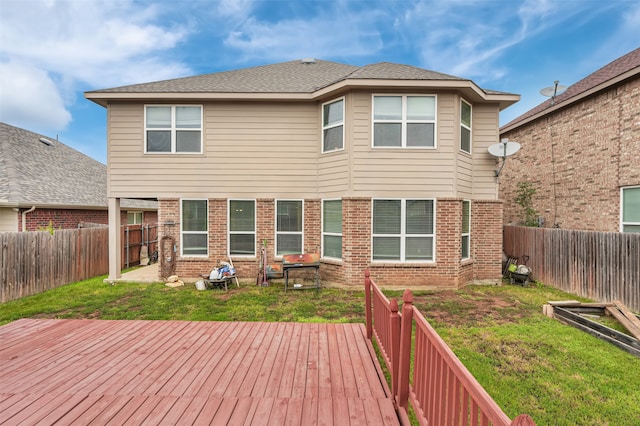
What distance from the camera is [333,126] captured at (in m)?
8.27

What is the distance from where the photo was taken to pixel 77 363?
3400 mm

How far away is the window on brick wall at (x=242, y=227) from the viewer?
866 cm

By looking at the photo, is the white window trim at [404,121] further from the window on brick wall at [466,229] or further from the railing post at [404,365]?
the railing post at [404,365]

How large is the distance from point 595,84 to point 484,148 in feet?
12.8

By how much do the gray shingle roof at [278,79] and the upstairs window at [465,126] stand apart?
942 millimetres

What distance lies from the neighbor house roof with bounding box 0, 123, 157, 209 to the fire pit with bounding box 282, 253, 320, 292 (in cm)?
956

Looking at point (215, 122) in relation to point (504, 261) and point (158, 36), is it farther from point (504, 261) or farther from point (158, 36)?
point (504, 261)

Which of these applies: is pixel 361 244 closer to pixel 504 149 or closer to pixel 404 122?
pixel 404 122

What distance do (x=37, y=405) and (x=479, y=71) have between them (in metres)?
29.0

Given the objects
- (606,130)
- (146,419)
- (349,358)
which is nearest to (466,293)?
(349,358)

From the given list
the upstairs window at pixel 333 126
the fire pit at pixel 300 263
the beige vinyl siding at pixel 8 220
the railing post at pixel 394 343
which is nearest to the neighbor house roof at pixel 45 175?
the beige vinyl siding at pixel 8 220

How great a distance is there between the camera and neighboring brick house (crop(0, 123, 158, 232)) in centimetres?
981

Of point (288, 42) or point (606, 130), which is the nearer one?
point (606, 130)

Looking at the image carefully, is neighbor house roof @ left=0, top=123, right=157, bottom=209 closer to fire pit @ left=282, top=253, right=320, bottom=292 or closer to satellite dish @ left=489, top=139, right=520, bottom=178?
fire pit @ left=282, top=253, right=320, bottom=292
